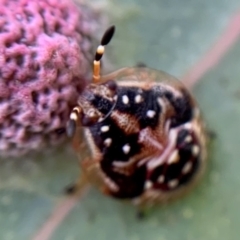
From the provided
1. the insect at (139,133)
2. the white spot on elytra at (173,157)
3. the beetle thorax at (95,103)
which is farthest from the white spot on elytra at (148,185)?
the beetle thorax at (95,103)

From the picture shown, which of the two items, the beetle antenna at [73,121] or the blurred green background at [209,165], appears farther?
the blurred green background at [209,165]

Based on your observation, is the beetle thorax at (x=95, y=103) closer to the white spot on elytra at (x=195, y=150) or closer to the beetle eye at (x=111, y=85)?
the beetle eye at (x=111, y=85)

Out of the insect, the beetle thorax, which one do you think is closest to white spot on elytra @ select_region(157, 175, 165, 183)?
the insect

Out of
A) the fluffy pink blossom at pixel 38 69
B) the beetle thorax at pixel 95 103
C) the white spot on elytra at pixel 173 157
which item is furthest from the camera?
the white spot on elytra at pixel 173 157

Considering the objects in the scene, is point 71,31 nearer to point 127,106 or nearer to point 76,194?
point 127,106

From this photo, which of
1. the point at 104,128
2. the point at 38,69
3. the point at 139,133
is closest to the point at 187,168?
the point at 139,133

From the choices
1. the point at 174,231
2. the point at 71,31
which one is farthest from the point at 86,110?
the point at 174,231

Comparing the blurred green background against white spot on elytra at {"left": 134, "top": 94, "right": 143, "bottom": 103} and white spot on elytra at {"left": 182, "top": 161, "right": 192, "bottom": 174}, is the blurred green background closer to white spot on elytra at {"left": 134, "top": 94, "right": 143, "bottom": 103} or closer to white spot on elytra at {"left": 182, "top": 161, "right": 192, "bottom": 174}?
white spot on elytra at {"left": 182, "top": 161, "right": 192, "bottom": 174}

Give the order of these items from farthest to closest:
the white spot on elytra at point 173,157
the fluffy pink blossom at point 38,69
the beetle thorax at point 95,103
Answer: the white spot on elytra at point 173,157 < the beetle thorax at point 95,103 < the fluffy pink blossom at point 38,69
